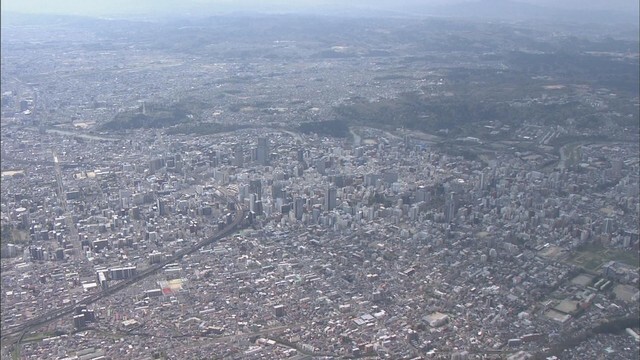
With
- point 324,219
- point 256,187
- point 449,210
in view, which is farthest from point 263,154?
point 449,210

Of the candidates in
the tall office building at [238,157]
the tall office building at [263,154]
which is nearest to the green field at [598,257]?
the tall office building at [263,154]

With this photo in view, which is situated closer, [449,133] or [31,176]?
[31,176]

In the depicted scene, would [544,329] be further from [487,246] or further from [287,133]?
[287,133]

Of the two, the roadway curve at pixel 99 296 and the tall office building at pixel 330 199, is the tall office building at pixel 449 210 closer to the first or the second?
the tall office building at pixel 330 199

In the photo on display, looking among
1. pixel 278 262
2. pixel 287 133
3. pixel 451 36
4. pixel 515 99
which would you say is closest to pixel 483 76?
pixel 515 99

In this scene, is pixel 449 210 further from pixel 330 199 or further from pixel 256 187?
pixel 256 187

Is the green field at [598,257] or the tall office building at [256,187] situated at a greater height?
the tall office building at [256,187]
